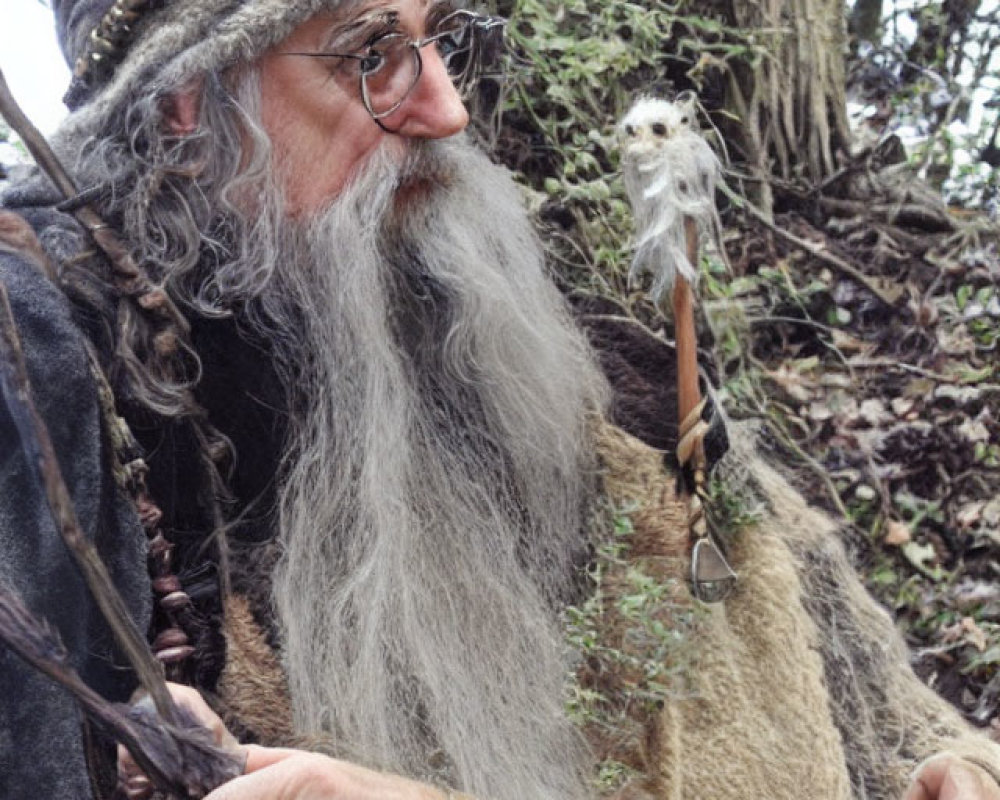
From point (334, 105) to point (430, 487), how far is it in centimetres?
51

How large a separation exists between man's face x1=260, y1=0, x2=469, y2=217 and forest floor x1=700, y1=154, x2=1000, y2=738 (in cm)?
78

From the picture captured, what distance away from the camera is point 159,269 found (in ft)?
5.87

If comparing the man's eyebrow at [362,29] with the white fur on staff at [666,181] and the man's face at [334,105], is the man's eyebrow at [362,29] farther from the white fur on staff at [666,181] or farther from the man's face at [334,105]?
the white fur on staff at [666,181]

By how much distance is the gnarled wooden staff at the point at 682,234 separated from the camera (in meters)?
1.95

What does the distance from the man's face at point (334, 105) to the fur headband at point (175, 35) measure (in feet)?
0.12

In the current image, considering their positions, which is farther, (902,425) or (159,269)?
(902,425)

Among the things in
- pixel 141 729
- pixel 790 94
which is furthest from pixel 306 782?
pixel 790 94

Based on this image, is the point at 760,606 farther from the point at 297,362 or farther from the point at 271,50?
the point at 271,50

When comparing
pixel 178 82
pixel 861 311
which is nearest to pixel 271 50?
pixel 178 82

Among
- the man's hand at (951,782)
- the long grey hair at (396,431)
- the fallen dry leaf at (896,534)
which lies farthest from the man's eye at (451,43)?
the fallen dry leaf at (896,534)

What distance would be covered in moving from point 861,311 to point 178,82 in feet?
5.12

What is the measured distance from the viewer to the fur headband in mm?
1802

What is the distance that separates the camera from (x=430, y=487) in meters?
1.92

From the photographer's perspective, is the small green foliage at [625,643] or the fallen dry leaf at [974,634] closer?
the small green foliage at [625,643]
